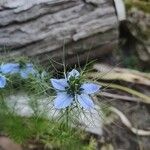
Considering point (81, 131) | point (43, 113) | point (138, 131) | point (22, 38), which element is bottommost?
point (138, 131)

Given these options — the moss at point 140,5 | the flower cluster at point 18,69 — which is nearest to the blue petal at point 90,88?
the flower cluster at point 18,69

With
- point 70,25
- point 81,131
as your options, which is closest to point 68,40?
point 70,25

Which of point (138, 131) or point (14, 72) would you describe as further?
point (138, 131)

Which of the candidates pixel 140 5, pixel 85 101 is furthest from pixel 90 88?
pixel 140 5

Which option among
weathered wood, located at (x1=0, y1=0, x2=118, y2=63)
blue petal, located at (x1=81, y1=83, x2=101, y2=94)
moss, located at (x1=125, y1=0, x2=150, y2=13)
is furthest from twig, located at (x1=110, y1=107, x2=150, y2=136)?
blue petal, located at (x1=81, y1=83, x2=101, y2=94)

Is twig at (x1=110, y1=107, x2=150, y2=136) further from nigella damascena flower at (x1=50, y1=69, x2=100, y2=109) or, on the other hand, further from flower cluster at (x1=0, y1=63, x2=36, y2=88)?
nigella damascena flower at (x1=50, y1=69, x2=100, y2=109)

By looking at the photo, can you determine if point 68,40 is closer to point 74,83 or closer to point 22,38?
point 22,38

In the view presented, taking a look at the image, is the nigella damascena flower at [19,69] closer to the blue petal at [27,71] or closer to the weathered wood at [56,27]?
the blue petal at [27,71]
